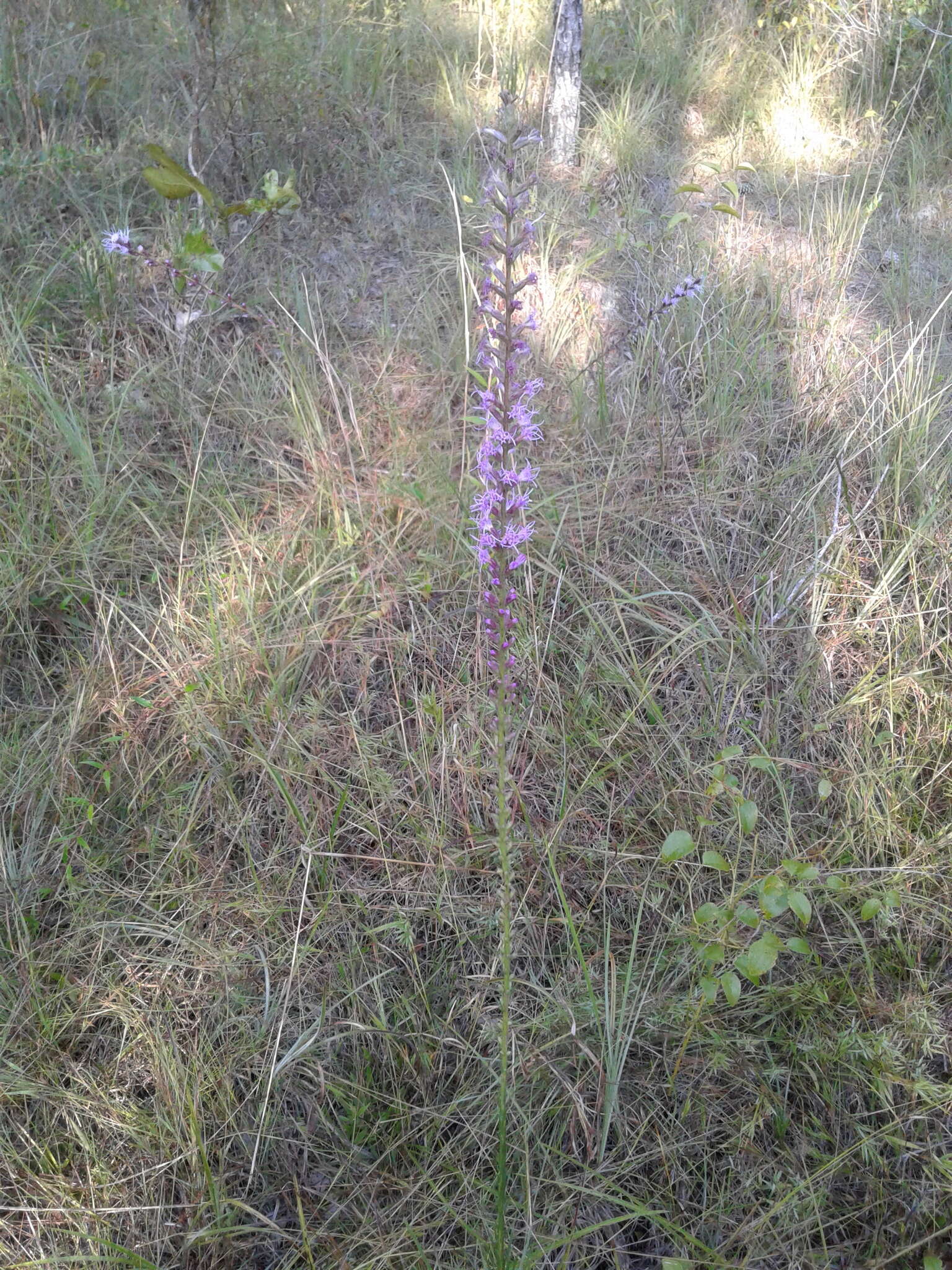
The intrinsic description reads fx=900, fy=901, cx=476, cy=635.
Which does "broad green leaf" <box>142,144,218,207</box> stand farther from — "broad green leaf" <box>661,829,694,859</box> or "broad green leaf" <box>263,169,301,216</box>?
"broad green leaf" <box>661,829,694,859</box>

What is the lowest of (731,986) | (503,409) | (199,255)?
(731,986)

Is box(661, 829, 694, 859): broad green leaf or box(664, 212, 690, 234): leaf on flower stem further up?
box(664, 212, 690, 234): leaf on flower stem

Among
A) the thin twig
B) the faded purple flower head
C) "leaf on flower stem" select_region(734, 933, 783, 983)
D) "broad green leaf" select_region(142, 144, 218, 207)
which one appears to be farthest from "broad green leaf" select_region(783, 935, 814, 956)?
"broad green leaf" select_region(142, 144, 218, 207)

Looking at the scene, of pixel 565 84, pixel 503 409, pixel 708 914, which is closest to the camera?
pixel 503 409

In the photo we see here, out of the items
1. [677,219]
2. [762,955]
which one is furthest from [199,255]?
[762,955]

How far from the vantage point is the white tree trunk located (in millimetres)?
3762

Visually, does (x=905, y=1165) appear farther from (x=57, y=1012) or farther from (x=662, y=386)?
(x=662, y=386)

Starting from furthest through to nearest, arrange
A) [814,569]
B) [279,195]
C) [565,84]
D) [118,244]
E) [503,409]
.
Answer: [565,84] < [279,195] < [118,244] < [814,569] < [503,409]

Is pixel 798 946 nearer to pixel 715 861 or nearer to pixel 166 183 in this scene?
pixel 715 861

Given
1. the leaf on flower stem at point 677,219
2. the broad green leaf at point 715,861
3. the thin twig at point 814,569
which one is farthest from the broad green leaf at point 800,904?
the leaf on flower stem at point 677,219

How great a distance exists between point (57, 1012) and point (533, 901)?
1.04 m

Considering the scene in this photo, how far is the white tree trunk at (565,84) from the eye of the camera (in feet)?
12.3

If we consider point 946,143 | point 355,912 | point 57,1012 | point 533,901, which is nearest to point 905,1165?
point 533,901

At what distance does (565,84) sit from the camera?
388 cm
